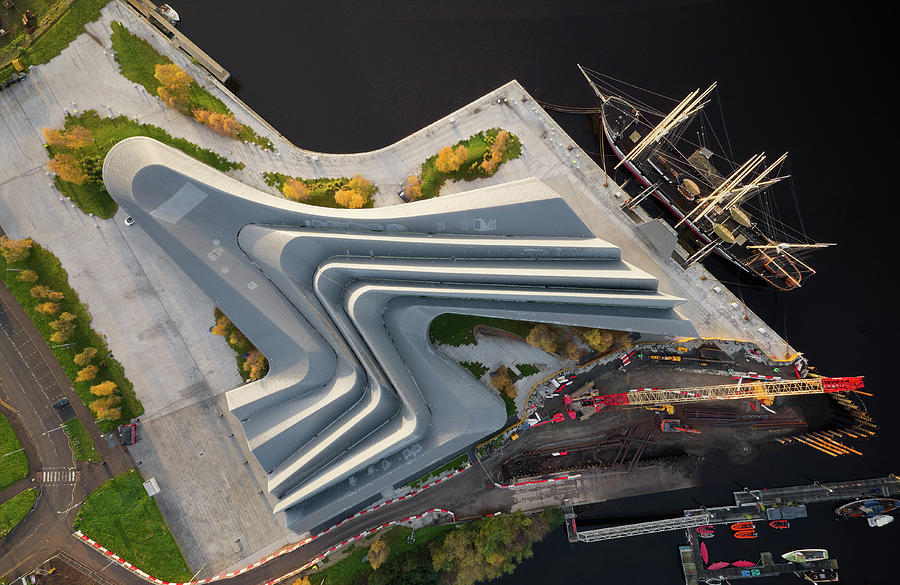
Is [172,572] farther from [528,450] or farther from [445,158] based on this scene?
[445,158]

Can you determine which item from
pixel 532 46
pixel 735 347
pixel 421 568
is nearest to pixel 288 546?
pixel 421 568

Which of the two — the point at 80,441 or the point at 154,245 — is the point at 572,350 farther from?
the point at 80,441

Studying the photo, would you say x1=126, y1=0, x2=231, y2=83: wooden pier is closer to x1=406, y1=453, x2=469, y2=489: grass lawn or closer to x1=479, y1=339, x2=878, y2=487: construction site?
x1=406, y1=453, x2=469, y2=489: grass lawn

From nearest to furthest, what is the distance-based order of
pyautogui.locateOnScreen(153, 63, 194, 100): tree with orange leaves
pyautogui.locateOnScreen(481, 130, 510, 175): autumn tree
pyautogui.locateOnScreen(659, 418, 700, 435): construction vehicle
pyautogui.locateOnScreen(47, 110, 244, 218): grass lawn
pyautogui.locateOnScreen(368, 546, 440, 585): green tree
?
pyautogui.locateOnScreen(153, 63, 194, 100): tree with orange leaves → pyautogui.locateOnScreen(368, 546, 440, 585): green tree → pyautogui.locateOnScreen(47, 110, 244, 218): grass lawn → pyautogui.locateOnScreen(481, 130, 510, 175): autumn tree → pyautogui.locateOnScreen(659, 418, 700, 435): construction vehicle

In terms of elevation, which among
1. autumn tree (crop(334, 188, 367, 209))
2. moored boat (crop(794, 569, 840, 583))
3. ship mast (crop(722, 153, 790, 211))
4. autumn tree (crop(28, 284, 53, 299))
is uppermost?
autumn tree (crop(28, 284, 53, 299))

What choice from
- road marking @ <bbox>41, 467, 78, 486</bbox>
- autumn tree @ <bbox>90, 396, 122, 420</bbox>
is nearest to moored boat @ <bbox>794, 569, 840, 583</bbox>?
autumn tree @ <bbox>90, 396, 122, 420</bbox>

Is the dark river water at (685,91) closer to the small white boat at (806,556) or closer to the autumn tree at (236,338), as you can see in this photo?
the small white boat at (806,556)

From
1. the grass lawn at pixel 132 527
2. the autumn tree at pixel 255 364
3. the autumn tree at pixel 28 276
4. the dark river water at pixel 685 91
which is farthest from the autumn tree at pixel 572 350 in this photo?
the autumn tree at pixel 28 276
